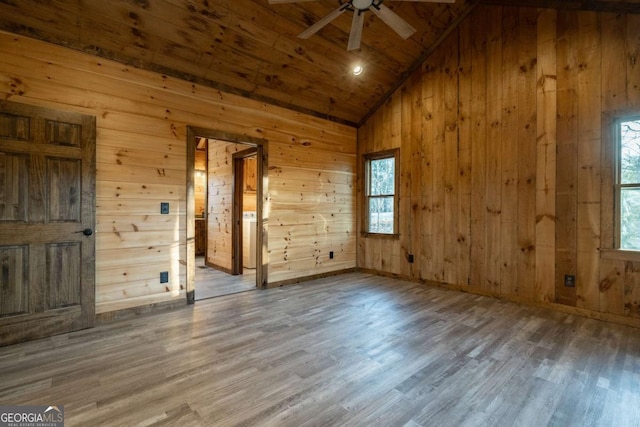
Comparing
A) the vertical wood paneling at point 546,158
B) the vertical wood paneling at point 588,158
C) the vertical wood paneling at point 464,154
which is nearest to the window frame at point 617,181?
the vertical wood paneling at point 588,158

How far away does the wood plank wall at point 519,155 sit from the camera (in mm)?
3301

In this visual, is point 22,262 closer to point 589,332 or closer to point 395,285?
point 395,285

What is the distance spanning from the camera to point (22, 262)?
8.67ft

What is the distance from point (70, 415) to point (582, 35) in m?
5.66

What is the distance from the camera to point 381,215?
5516mm

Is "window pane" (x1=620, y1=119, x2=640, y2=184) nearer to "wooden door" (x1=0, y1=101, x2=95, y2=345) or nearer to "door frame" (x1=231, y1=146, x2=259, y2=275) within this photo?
"door frame" (x1=231, y1=146, x2=259, y2=275)

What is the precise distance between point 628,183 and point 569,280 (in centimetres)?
119

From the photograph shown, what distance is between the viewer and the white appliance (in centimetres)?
586

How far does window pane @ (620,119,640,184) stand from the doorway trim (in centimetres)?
420

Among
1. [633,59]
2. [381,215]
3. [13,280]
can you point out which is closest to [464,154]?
[381,215]

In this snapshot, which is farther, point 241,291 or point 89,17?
point 241,291

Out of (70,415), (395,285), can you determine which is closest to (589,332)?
(395,285)

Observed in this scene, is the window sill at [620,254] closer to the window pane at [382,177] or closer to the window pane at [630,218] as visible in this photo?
the window pane at [630,218]

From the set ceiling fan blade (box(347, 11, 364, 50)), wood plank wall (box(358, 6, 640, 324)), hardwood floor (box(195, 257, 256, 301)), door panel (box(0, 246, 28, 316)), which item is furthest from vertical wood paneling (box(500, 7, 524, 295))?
door panel (box(0, 246, 28, 316))
